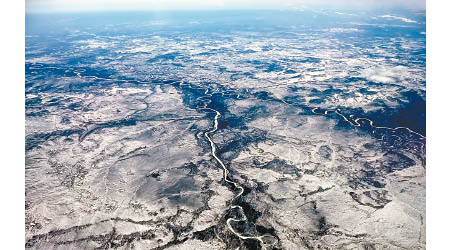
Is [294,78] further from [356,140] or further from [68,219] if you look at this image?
[68,219]

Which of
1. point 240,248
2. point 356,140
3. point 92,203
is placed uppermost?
point 356,140

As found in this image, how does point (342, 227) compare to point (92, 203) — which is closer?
point (342, 227)

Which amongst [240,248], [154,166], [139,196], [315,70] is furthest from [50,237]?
[315,70]

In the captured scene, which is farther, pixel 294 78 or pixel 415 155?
pixel 294 78

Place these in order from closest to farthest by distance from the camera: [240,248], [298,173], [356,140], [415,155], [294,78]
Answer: [240,248] < [298,173] < [415,155] < [356,140] < [294,78]

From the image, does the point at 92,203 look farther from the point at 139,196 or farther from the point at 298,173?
the point at 298,173
